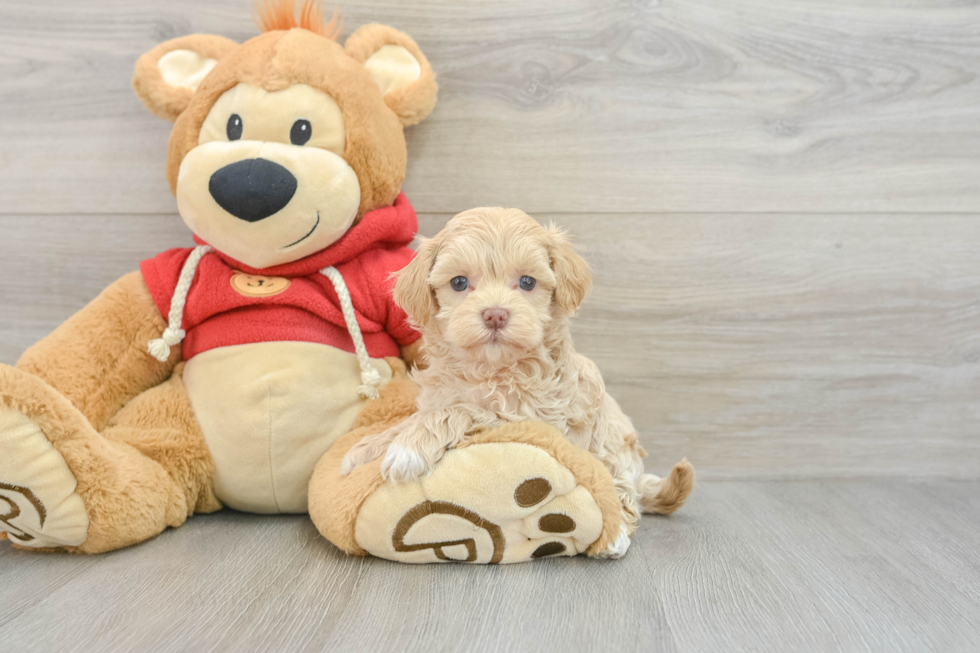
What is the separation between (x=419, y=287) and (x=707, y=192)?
2.23 feet

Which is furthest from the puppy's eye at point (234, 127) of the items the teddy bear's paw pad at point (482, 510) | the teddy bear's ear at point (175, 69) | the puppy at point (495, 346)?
the teddy bear's paw pad at point (482, 510)

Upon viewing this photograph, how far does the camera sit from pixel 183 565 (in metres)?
0.89

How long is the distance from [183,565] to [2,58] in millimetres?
1053

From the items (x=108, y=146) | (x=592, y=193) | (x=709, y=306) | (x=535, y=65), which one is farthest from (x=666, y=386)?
(x=108, y=146)

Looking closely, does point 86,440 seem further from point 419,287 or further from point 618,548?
point 618,548

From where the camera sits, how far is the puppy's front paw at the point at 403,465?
836 mm

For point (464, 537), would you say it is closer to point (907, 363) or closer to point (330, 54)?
point (330, 54)

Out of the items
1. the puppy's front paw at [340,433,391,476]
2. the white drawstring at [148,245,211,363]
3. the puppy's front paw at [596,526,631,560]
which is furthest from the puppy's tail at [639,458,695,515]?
the white drawstring at [148,245,211,363]

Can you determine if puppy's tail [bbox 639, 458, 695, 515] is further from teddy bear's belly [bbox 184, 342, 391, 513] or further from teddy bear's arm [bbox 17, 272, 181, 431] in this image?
teddy bear's arm [bbox 17, 272, 181, 431]

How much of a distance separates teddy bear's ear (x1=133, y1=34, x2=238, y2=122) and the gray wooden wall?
127 millimetres

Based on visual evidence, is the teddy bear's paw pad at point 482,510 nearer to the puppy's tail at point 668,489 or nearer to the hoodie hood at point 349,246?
the puppy's tail at point 668,489

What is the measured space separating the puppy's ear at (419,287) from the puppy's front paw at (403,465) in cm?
18

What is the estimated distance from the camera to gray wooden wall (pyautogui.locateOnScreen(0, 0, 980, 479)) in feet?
4.03

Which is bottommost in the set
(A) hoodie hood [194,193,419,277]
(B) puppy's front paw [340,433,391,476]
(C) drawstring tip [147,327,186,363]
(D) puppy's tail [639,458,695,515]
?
(D) puppy's tail [639,458,695,515]
